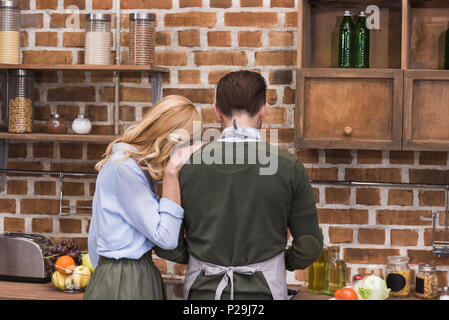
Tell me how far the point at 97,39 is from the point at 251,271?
1277 millimetres

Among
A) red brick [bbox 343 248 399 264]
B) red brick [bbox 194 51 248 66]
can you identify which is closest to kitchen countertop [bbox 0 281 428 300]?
red brick [bbox 343 248 399 264]

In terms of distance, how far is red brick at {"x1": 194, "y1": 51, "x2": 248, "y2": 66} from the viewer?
2.74 m

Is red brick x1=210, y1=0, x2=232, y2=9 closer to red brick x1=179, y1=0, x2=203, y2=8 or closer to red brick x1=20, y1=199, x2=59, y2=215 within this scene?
red brick x1=179, y1=0, x2=203, y2=8

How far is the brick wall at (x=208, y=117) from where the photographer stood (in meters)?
2.68

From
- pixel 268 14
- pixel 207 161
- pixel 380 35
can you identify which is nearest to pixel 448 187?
pixel 380 35

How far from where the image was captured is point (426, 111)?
7.83 ft

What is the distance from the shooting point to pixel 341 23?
2.62m

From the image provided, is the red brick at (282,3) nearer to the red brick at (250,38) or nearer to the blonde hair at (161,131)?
the red brick at (250,38)

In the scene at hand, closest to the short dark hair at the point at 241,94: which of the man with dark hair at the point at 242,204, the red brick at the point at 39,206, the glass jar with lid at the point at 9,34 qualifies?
the man with dark hair at the point at 242,204

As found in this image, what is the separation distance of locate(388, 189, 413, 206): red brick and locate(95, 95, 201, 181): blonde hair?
3.52 feet

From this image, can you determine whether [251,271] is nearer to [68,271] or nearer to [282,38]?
[68,271]

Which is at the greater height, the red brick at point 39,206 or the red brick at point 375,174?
the red brick at point 375,174

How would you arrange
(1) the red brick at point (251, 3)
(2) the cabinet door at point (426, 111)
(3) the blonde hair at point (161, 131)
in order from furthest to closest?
1. (1) the red brick at point (251, 3)
2. (2) the cabinet door at point (426, 111)
3. (3) the blonde hair at point (161, 131)

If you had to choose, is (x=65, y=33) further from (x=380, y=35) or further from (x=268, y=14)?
(x=380, y=35)
